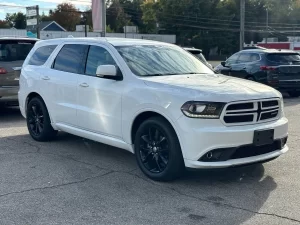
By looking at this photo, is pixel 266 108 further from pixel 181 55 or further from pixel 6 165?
pixel 6 165

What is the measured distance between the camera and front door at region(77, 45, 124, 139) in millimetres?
6086

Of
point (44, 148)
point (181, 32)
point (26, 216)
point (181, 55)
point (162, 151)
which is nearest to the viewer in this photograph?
point (26, 216)

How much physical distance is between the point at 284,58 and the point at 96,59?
33.2 ft

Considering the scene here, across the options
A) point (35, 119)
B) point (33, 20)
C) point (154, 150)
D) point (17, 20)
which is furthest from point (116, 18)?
point (154, 150)

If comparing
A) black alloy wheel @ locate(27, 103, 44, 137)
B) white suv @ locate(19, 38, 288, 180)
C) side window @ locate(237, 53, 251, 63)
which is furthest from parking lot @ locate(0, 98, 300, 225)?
side window @ locate(237, 53, 251, 63)

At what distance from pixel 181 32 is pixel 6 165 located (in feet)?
230

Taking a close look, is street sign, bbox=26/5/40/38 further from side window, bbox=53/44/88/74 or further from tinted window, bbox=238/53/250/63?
side window, bbox=53/44/88/74

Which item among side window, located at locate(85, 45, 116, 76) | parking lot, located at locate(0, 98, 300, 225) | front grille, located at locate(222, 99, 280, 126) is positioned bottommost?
parking lot, located at locate(0, 98, 300, 225)

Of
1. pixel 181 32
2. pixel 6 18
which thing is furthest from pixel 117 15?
pixel 6 18

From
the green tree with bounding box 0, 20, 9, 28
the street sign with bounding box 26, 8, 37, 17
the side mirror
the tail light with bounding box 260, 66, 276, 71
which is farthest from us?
the green tree with bounding box 0, 20, 9, 28

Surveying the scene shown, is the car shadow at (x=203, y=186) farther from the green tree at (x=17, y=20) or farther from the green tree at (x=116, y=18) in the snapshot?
the green tree at (x=17, y=20)

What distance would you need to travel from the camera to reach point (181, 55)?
6988 millimetres

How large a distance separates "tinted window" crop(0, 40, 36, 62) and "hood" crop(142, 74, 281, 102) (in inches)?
220

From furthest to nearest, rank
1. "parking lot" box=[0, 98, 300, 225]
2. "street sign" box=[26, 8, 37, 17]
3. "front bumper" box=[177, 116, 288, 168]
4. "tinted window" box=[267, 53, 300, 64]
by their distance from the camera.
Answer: "street sign" box=[26, 8, 37, 17], "tinted window" box=[267, 53, 300, 64], "front bumper" box=[177, 116, 288, 168], "parking lot" box=[0, 98, 300, 225]
